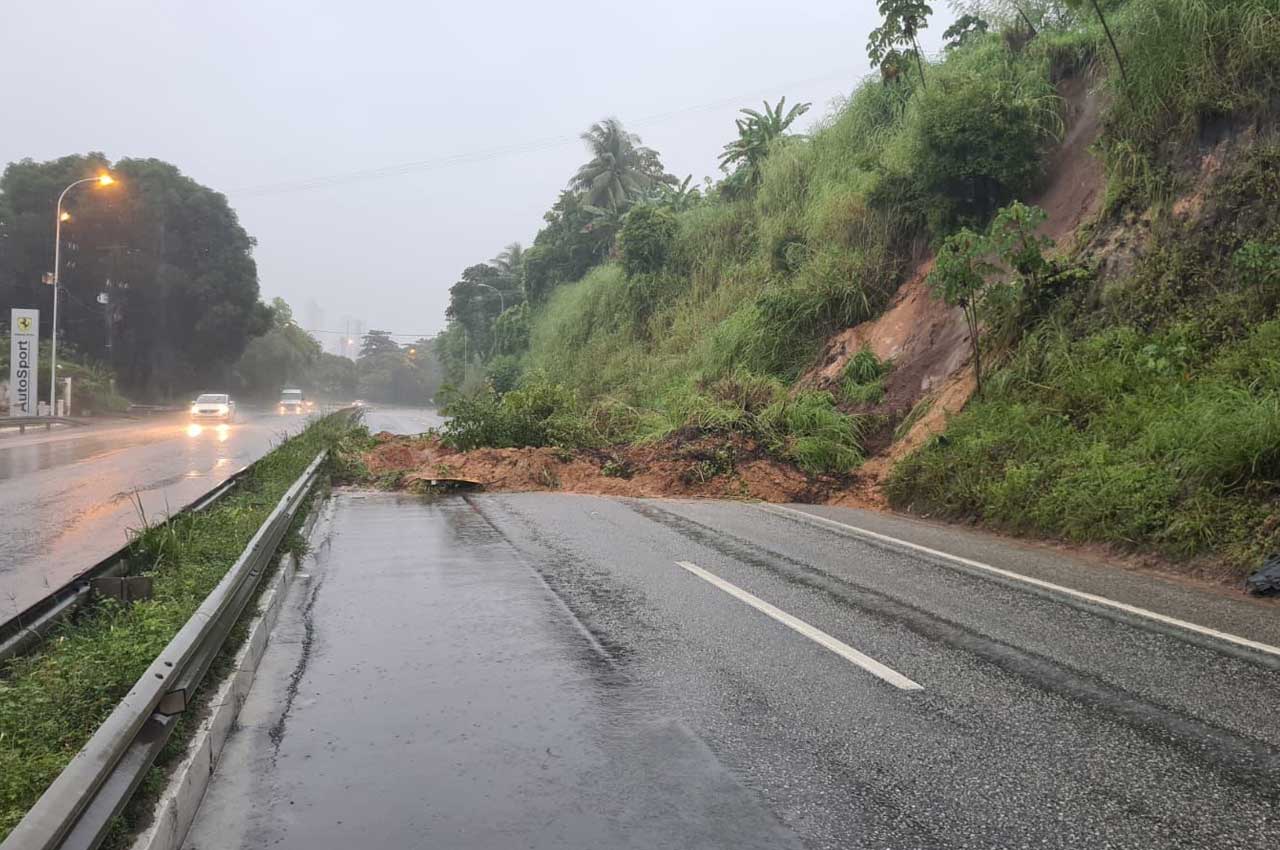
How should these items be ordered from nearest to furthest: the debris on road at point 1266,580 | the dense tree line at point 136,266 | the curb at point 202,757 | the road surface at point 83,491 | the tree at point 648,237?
the curb at point 202,757
the debris on road at point 1266,580
the road surface at point 83,491
the tree at point 648,237
the dense tree line at point 136,266

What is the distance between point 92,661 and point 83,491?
939 centimetres

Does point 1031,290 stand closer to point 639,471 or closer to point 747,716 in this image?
point 639,471

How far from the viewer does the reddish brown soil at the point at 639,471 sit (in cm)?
1454

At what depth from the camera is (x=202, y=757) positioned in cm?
374

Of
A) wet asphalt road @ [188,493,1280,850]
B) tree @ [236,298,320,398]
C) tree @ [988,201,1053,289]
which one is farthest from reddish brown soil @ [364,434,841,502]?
tree @ [236,298,320,398]

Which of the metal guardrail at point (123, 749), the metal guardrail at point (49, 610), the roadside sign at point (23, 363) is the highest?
the roadside sign at point (23, 363)

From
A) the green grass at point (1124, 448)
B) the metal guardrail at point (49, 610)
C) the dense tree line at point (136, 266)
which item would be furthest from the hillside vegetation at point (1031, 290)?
the dense tree line at point (136, 266)

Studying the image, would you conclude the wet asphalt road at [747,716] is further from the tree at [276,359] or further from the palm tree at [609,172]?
the tree at [276,359]

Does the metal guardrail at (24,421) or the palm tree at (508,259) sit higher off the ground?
the palm tree at (508,259)

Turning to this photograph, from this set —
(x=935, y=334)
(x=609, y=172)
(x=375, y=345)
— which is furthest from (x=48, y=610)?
(x=375, y=345)

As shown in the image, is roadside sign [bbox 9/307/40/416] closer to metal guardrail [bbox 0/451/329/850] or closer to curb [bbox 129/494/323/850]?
curb [bbox 129/494/323/850]

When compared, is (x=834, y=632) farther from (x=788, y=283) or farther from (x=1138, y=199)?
(x=788, y=283)

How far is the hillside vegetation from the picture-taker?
32.7 feet

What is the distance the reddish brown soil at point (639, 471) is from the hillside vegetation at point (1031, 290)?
0.67m
